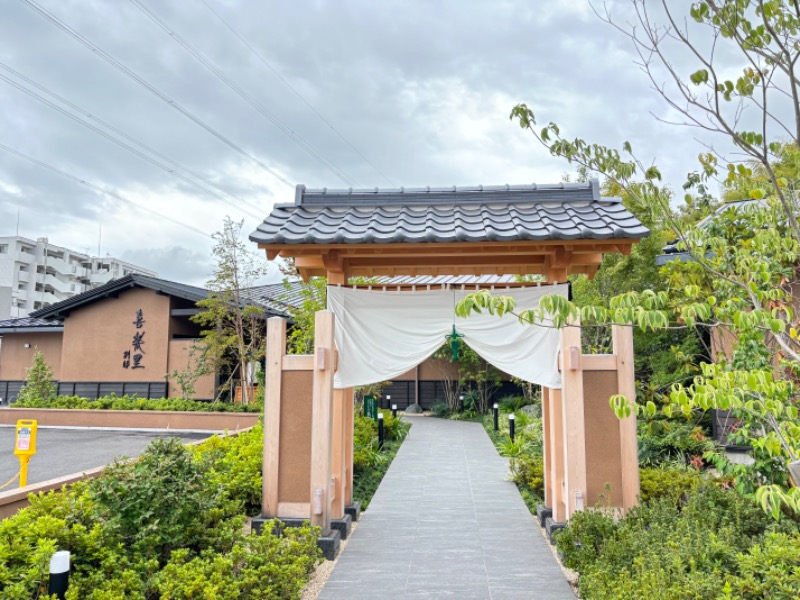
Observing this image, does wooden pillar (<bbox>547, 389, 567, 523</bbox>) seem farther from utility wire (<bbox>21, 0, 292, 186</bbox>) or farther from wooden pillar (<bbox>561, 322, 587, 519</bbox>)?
utility wire (<bbox>21, 0, 292, 186</bbox>)

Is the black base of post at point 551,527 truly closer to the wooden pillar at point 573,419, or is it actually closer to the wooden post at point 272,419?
the wooden pillar at point 573,419

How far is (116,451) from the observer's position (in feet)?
41.3

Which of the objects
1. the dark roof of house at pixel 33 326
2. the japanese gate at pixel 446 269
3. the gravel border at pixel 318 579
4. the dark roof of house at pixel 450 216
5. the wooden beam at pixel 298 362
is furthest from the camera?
the dark roof of house at pixel 33 326

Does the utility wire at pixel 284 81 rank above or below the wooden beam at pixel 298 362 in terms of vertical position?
above

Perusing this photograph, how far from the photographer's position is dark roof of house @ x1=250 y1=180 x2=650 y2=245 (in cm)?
553

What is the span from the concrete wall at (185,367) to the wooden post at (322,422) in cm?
1346

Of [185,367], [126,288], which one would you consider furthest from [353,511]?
[126,288]

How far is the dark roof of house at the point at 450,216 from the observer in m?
5.53

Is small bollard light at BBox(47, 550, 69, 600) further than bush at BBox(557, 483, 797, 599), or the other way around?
bush at BBox(557, 483, 797, 599)

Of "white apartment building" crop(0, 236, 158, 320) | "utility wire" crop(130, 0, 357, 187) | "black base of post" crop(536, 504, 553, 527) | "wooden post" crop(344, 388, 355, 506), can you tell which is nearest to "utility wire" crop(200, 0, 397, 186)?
"utility wire" crop(130, 0, 357, 187)

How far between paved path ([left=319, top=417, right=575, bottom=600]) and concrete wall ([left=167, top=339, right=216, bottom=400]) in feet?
33.1

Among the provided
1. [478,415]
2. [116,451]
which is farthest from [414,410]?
[116,451]

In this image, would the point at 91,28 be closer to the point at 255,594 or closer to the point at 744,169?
the point at 255,594

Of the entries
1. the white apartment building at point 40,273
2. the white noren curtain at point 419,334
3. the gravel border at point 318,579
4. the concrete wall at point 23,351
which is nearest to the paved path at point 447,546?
the gravel border at point 318,579
